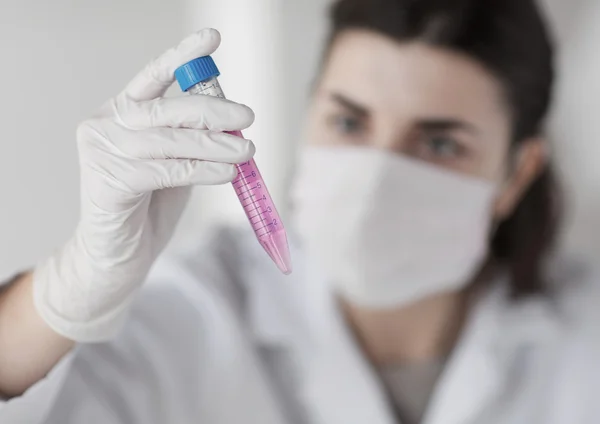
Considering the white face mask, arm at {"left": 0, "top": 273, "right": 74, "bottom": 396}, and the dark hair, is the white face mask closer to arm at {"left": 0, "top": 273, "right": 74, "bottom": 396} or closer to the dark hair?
the dark hair

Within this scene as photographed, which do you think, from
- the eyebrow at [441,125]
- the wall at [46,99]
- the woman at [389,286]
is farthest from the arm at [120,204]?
the eyebrow at [441,125]

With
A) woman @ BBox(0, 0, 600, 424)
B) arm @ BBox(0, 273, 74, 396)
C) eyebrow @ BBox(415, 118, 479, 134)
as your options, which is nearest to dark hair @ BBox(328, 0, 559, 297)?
woman @ BBox(0, 0, 600, 424)

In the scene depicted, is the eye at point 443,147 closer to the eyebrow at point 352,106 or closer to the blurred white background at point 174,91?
the eyebrow at point 352,106

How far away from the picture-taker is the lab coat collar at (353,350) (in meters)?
1.05

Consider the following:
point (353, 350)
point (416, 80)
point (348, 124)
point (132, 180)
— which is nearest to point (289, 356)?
point (353, 350)

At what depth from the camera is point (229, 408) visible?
0.94 meters

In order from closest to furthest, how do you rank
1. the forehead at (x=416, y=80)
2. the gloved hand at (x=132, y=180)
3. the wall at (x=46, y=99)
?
the gloved hand at (x=132, y=180), the wall at (x=46, y=99), the forehead at (x=416, y=80)

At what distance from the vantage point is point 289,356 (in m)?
1.10

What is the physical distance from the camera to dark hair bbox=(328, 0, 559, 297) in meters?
1.00

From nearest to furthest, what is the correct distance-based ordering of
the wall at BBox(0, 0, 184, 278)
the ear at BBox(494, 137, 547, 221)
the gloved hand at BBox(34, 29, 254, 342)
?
1. the gloved hand at BBox(34, 29, 254, 342)
2. the wall at BBox(0, 0, 184, 278)
3. the ear at BBox(494, 137, 547, 221)

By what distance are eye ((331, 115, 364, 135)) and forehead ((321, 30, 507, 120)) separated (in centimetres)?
4

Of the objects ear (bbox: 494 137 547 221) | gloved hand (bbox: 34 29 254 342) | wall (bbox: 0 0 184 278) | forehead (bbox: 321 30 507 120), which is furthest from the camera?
ear (bbox: 494 137 547 221)

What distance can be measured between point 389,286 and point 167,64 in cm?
58

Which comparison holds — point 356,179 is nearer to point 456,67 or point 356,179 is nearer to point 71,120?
point 456,67
